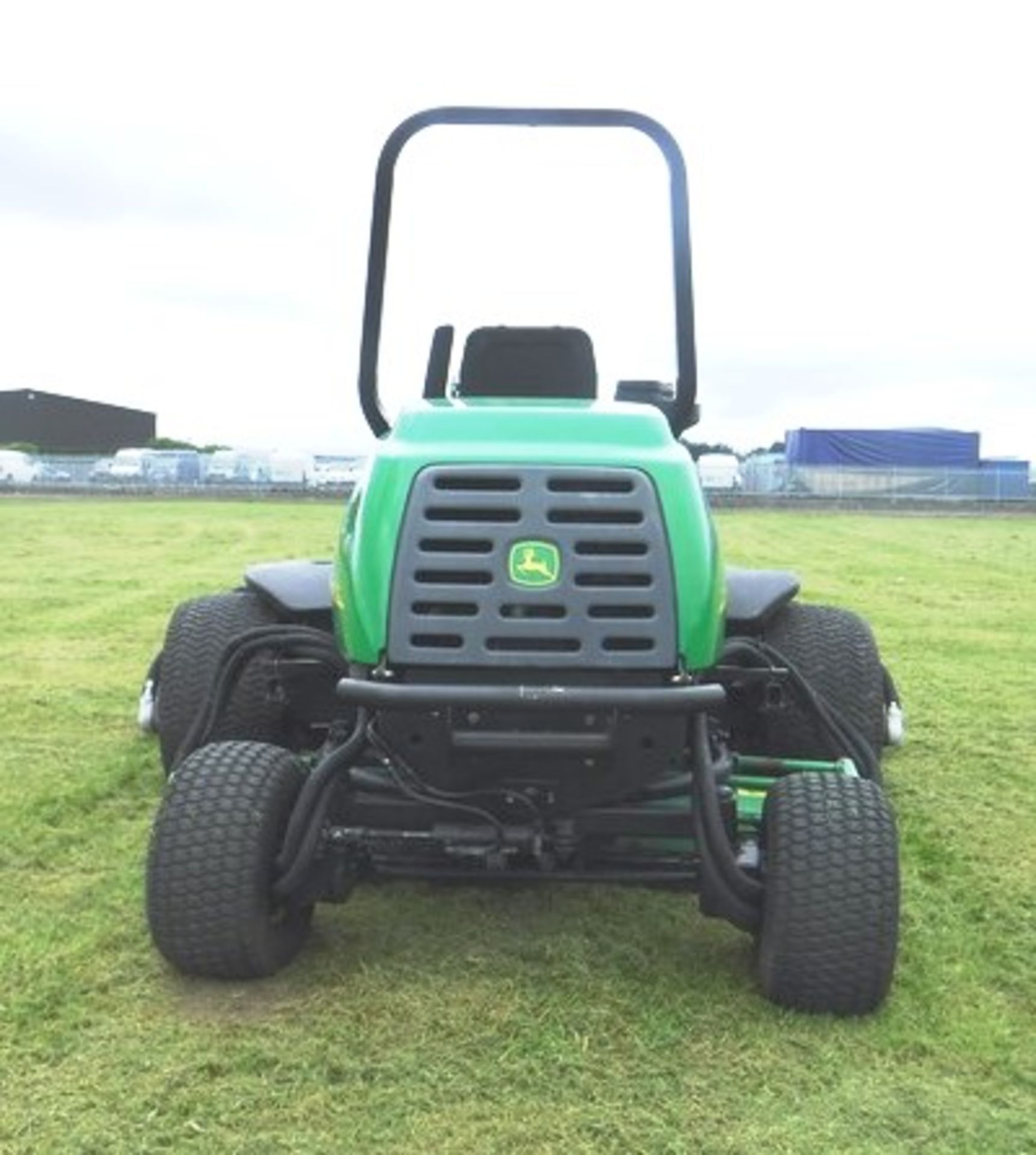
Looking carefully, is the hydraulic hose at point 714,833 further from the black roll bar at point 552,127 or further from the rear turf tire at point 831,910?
the black roll bar at point 552,127

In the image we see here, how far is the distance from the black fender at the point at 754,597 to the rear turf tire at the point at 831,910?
3.74ft

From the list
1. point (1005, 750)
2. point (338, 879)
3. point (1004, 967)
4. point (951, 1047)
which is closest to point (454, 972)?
point (338, 879)

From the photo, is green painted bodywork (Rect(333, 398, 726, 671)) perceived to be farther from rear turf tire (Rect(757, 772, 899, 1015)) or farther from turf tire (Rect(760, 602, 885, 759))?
turf tire (Rect(760, 602, 885, 759))

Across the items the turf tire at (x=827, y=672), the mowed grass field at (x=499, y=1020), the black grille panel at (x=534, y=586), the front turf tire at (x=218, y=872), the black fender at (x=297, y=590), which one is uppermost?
the black grille panel at (x=534, y=586)

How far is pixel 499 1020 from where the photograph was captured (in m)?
3.33

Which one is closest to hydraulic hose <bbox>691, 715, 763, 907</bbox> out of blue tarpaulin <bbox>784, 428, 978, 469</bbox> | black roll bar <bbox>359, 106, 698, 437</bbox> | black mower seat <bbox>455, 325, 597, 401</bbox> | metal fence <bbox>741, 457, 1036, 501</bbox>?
black roll bar <bbox>359, 106, 698, 437</bbox>

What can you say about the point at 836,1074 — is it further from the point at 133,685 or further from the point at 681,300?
the point at 133,685

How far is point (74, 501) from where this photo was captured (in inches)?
1342

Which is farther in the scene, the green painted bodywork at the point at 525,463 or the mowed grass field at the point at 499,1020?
the green painted bodywork at the point at 525,463

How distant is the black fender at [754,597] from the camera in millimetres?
4500

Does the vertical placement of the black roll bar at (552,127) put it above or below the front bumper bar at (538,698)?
above

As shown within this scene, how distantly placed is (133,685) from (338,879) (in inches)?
166

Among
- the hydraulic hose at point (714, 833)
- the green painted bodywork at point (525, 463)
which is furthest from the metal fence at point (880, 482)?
the hydraulic hose at point (714, 833)

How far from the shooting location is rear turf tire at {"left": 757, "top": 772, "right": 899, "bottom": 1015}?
10.9ft
